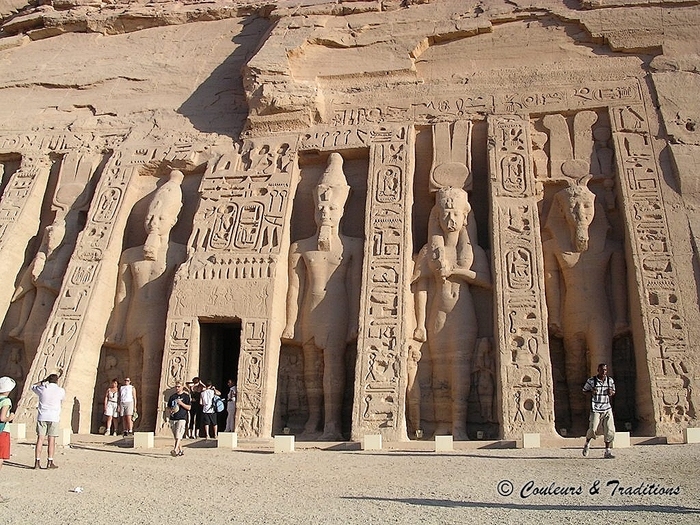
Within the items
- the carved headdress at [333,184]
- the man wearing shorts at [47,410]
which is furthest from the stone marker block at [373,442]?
the carved headdress at [333,184]

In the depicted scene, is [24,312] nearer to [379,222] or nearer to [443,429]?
[379,222]

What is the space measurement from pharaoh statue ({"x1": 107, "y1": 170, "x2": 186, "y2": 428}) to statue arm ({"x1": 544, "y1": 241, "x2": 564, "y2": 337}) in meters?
4.89

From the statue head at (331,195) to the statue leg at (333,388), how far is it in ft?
5.63

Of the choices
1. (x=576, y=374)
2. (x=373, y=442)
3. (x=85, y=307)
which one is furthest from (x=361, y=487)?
(x=85, y=307)

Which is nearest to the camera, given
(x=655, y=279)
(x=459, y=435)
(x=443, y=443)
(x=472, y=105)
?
(x=443, y=443)

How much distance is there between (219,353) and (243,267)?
5.01ft

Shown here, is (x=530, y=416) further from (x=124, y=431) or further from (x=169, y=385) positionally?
(x=124, y=431)

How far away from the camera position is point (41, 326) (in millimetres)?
11289

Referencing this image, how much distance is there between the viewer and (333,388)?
10.0 metres

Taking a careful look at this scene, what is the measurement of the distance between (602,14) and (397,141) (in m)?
3.90

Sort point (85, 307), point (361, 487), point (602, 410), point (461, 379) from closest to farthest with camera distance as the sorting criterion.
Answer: point (361, 487) → point (602, 410) → point (461, 379) → point (85, 307)

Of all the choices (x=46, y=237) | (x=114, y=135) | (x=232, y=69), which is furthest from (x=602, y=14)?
(x=46, y=237)

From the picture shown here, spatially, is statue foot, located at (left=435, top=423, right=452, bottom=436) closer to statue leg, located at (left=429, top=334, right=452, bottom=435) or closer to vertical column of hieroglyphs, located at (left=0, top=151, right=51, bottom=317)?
statue leg, located at (left=429, top=334, right=452, bottom=435)

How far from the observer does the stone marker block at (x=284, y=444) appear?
830 centimetres
